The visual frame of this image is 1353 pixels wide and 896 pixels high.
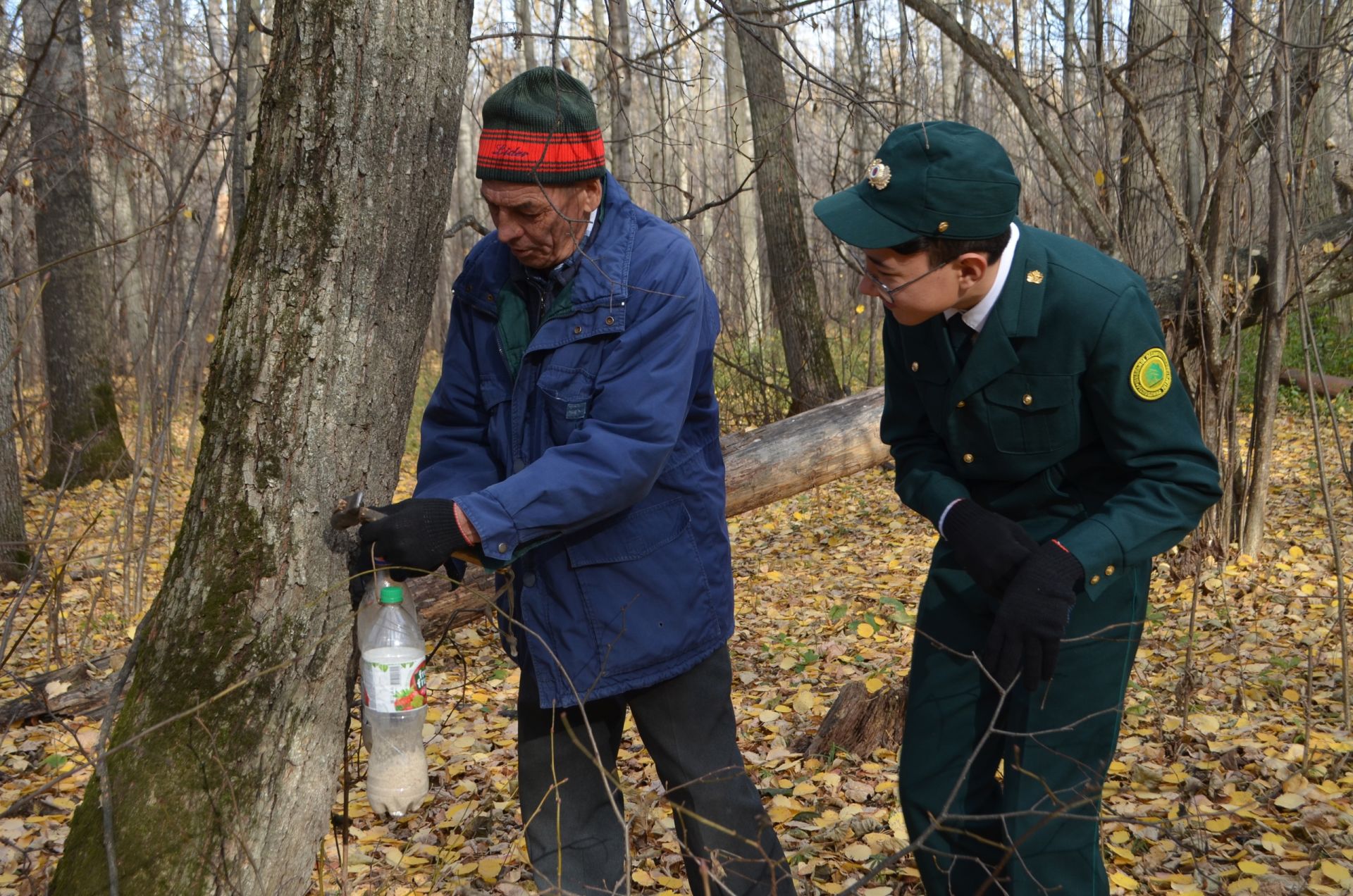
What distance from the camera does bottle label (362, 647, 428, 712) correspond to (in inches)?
82.2

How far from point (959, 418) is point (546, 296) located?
0.93 metres

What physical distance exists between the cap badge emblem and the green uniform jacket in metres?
0.32

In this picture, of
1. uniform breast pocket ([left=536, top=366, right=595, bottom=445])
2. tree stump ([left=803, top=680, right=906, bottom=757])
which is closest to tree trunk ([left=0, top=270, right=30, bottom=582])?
tree stump ([left=803, top=680, right=906, bottom=757])

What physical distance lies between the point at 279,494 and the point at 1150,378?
1742 mm

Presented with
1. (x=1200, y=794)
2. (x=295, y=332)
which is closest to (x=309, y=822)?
(x=295, y=332)

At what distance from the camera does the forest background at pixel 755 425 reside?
7.07 feet

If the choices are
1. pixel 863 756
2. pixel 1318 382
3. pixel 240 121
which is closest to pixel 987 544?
pixel 863 756

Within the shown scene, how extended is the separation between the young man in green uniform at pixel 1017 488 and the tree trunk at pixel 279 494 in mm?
993

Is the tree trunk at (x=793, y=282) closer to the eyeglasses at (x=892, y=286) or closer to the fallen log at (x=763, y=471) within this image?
the fallen log at (x=763, y=471)

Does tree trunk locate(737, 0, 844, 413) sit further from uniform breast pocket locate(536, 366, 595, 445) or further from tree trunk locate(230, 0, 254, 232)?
uniform breast pocket locate(536, 366, 595, 445)

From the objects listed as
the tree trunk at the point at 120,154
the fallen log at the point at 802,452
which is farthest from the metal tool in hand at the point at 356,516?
the tree trunk at the point at 120,154

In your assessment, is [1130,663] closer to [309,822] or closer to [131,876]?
[309,822]

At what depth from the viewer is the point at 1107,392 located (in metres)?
2.00

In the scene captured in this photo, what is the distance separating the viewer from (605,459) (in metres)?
1.99
